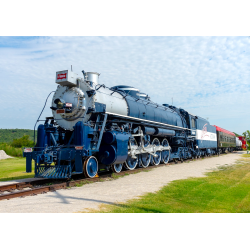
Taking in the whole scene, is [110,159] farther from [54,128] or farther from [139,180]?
[54,128]

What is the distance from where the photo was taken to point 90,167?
380 inches

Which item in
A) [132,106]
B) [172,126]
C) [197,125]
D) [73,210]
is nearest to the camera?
[73,210]

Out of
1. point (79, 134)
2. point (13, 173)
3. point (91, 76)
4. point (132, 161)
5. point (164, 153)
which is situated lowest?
point (13, 173)

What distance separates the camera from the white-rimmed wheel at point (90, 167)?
368 inches

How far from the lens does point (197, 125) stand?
2270 cm

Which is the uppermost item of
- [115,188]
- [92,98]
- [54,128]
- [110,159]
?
[92,98]

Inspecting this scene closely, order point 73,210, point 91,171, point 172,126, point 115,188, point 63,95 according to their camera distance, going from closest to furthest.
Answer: point 73,210 → point 115,188 → point 91,171 → point 63,95 → point 172,126

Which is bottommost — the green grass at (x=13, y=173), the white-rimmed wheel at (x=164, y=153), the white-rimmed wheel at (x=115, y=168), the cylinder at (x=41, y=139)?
the green grass at (x=13, y=173)

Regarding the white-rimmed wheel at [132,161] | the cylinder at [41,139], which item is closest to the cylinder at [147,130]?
the white-rimmed wheel at [132,161]

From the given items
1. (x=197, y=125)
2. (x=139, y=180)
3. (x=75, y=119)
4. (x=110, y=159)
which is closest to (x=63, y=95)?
(x=75, y=119)

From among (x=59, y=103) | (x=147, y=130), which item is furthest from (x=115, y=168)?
(x=59, y=103)

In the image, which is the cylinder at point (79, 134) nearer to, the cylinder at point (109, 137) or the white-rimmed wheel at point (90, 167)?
the white-rimmed wheel at point (90, 167)

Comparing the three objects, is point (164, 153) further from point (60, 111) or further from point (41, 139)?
point (41, 139)

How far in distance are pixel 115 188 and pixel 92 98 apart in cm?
381
